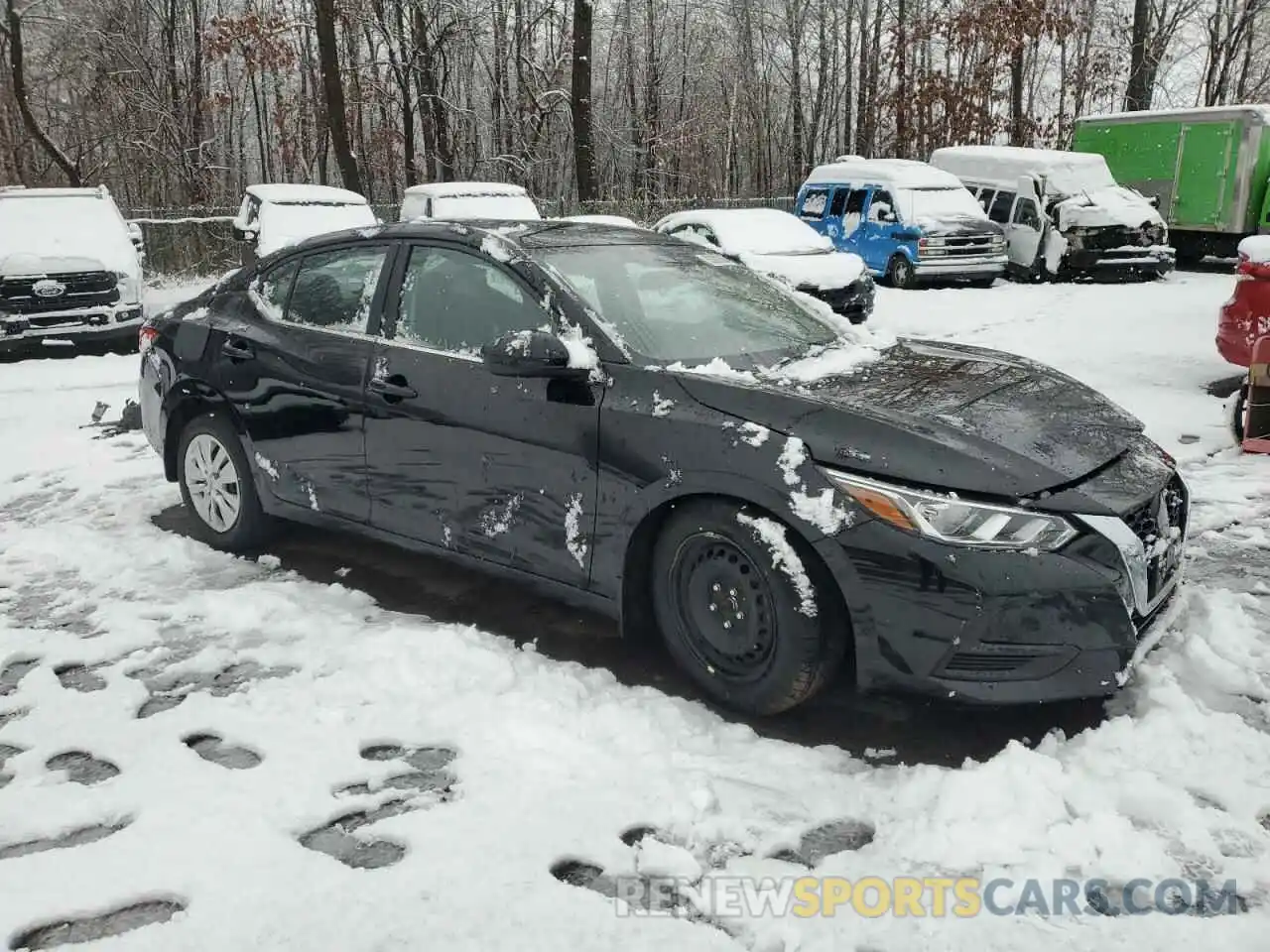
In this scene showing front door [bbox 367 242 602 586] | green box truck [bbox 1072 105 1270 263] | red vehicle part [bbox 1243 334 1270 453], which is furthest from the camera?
green box truck [bbox 1072 105 1270 263]

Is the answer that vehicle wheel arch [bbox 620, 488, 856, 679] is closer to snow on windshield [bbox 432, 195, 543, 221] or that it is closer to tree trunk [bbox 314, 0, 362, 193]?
snow on windshield [bbox 432, 195, 543, 221]

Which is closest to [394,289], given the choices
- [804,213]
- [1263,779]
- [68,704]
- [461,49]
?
[68,704]

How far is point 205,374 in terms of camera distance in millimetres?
5168

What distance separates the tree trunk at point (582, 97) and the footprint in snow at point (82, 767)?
2107 cm

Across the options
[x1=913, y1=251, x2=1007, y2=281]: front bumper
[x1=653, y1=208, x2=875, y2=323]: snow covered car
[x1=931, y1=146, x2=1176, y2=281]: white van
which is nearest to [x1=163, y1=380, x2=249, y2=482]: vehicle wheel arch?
[x1=653, y1=208, x2=875, y2=323]: snow covered car

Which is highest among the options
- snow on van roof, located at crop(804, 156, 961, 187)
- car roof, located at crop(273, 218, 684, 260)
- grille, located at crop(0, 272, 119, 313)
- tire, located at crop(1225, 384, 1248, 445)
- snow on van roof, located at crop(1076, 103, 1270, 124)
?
snow on van roof, located at crop(1076, 103, 1270, 124)

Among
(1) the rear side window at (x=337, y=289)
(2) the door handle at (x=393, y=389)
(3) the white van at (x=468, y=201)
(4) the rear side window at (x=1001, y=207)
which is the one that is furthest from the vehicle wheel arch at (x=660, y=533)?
(4) the rear side window at (x=1001, y=207)

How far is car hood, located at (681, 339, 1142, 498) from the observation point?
3129 millimetres

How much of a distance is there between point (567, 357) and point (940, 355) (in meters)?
1.55

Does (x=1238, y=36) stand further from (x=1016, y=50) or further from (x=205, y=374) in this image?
(x=205, y=374)

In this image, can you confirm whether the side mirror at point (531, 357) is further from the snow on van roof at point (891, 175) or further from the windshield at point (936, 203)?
the snow on van roof at point (891, 175)

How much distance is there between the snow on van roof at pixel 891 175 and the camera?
17844 mm

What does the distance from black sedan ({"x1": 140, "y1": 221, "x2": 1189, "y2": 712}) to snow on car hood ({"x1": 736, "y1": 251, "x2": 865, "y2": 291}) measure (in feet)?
27.0

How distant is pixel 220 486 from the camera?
207 inches
